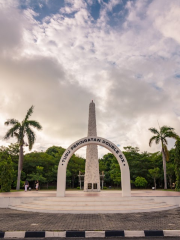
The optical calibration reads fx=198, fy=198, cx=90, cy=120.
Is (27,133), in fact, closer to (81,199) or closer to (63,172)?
(63,172)

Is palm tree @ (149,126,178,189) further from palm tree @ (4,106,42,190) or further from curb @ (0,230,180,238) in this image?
curb @ (0,230,180,238)

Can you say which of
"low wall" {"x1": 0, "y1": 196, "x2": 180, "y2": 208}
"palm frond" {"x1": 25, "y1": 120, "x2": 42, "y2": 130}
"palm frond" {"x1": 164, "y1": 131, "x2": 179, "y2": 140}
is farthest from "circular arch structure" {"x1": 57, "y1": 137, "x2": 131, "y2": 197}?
"palm frond" {"x1": 164, "y1": 131, "x2": 179, "y2": 140}

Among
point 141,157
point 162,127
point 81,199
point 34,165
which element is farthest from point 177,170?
point 34,165

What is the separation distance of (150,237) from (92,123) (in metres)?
17.2

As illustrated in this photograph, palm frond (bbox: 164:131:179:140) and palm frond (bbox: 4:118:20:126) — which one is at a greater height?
palm frond (bbox: 4:118:20:126)

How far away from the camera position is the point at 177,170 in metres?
20.8

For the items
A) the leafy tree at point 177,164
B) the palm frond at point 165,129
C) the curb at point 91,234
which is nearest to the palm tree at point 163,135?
the palm frond at point 165,129

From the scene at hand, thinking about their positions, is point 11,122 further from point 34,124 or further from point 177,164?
point 177,164

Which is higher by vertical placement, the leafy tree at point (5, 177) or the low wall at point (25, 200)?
the leafy tree at point (5, 177)

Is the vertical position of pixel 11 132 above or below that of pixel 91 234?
above

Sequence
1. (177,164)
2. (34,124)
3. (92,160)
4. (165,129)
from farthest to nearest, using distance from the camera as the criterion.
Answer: (165,129), (34,124), (92,160), (177,164)

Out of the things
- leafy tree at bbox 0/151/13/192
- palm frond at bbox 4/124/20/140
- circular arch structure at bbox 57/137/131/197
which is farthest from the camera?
palm frond at bbox 4/124/20/140

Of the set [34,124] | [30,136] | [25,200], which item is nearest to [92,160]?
[30,136]

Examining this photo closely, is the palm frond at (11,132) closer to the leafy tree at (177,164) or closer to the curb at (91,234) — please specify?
the leafy tree at (177,164)
